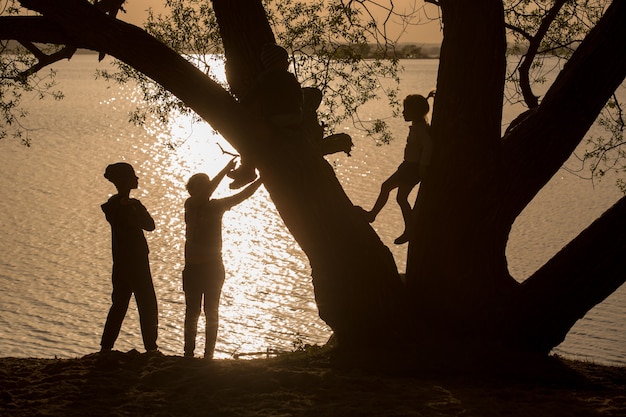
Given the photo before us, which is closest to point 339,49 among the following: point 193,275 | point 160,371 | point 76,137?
point 193,275

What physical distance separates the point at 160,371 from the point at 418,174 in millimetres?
2783

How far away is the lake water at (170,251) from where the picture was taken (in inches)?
800

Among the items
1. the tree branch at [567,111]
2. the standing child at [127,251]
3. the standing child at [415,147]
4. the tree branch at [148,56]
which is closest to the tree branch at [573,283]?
the tree branch at [567,111]

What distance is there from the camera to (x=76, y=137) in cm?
5469

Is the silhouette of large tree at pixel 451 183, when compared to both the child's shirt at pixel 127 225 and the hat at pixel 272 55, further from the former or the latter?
the child's shirt at pixel 127 225

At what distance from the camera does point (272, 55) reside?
6160 mm

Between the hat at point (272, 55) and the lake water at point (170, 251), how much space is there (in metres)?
3.71

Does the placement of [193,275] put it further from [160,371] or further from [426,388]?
[426,388]

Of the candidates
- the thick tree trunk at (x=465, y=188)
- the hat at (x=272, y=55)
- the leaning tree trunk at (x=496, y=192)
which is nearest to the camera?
the hat at (x=272, y=55)

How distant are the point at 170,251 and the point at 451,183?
861 inches

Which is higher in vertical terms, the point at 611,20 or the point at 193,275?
the point at 611,20

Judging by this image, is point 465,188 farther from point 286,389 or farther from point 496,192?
point 286,389

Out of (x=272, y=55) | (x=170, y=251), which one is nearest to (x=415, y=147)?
(x=272, y=55)

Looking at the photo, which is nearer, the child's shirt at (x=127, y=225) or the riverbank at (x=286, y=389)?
the riverbank at (x=286, y=389)
